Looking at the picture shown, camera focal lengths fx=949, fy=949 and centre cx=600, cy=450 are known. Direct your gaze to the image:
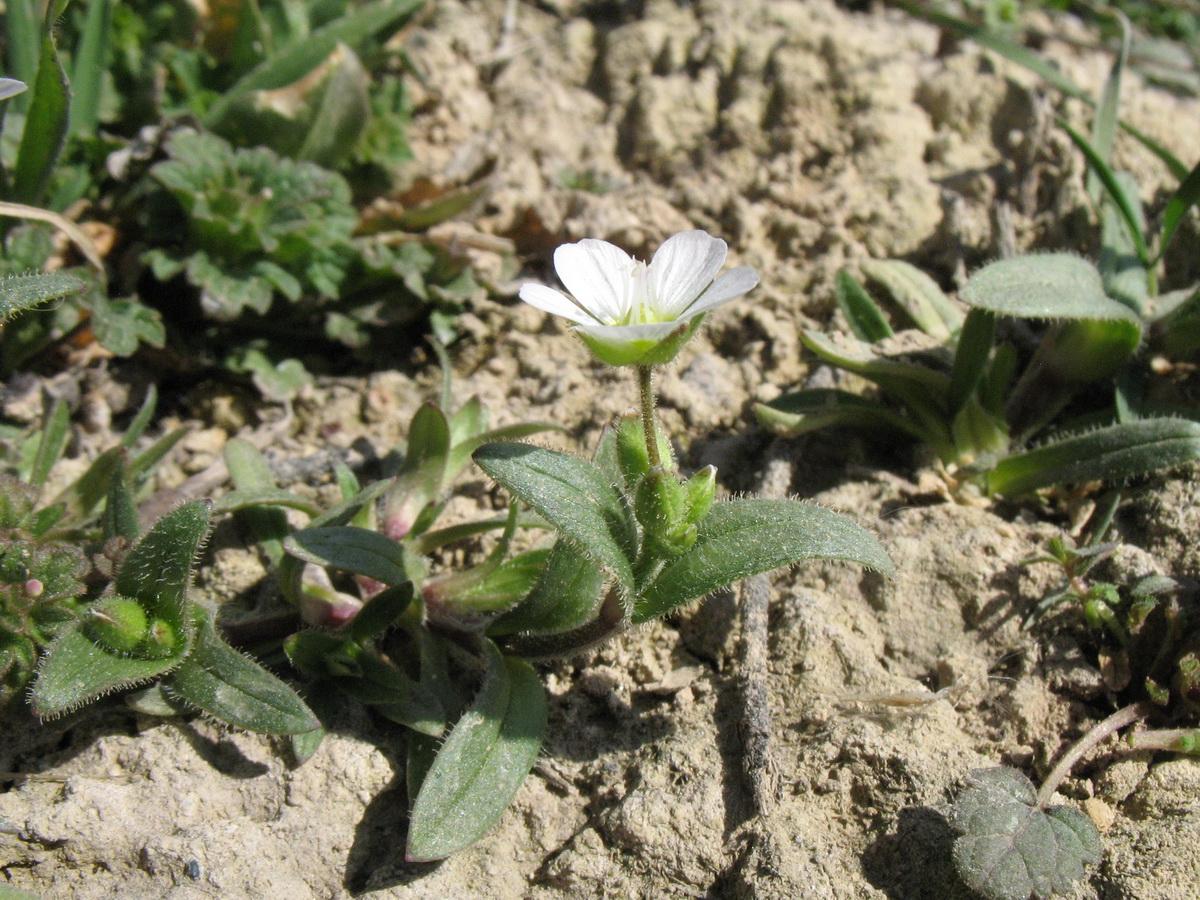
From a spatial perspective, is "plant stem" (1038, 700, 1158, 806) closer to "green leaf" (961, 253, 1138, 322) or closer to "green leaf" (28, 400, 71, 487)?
"green leaf" (961, 253, 1138, 322)

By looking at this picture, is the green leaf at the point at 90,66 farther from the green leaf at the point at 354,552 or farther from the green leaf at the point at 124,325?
the green leaf at the point at 354,552

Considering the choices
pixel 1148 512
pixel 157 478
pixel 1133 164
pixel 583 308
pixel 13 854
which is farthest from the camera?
pixel 1133 164

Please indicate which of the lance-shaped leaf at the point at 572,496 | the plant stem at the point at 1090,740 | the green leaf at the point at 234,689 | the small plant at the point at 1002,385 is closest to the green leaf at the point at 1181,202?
the small plant at the point at 1002,385

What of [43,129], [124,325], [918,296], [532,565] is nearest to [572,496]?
[532,565]

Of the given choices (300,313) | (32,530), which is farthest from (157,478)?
(300,313)

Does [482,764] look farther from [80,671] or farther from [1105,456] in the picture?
[1105,456]

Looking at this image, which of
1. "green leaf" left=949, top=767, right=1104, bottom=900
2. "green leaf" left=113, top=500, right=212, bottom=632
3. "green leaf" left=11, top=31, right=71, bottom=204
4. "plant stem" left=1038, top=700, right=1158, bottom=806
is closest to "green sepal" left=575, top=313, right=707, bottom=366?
"green leaf" left=113, top=500, right=212, bottom=632

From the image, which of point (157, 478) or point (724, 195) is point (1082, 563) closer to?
point (724, 195)
